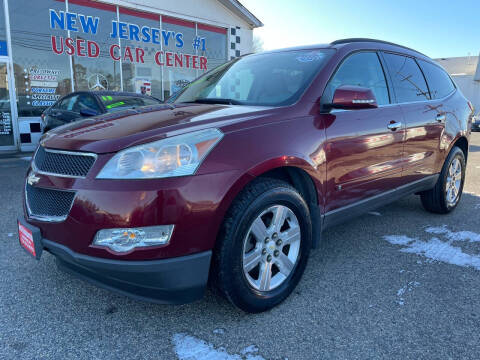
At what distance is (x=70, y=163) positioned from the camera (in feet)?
6.22

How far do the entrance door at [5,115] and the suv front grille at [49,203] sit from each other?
27.6 ft

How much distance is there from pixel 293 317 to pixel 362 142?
1.29 metres

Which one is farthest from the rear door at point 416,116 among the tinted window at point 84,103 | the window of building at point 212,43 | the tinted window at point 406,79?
the window of building at point 212,43

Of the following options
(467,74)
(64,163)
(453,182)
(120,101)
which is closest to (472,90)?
(467,74)

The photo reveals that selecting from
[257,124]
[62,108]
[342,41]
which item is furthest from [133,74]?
[257,124]

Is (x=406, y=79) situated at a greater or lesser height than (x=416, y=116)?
greater

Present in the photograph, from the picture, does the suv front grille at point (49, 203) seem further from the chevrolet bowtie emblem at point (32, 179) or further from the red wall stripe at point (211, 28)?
the red wall stripe at point (211, 28)

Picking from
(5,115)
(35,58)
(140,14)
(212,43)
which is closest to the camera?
(5,115)

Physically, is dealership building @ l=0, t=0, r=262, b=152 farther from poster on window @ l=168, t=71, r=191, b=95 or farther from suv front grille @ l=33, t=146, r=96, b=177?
suv front grille @ l=33, t=146, r=96, b=177

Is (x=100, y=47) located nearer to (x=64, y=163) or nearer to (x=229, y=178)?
(x=64, y=163)

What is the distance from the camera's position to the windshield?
252cm

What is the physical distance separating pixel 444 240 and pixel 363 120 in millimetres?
1444

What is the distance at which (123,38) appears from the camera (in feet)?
34.3

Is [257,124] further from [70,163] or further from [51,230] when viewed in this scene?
[51,230]
